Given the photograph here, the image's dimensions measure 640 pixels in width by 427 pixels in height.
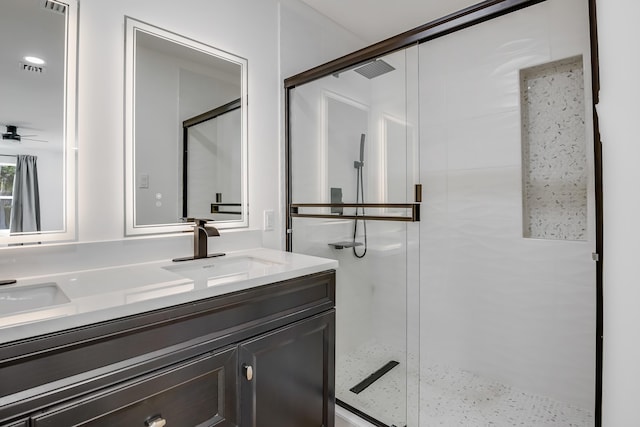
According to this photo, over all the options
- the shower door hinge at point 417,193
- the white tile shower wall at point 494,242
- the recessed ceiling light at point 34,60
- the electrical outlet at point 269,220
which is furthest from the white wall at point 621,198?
the white tile shower wall at point 494,242

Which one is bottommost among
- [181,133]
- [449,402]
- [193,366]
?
[449,402]

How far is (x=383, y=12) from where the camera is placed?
206cm

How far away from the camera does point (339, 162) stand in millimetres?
1754

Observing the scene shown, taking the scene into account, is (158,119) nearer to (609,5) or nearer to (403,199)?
(403,199)

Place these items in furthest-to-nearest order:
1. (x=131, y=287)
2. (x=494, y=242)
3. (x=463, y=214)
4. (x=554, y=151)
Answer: (x=463, y=214) < (x=494, y=242) < (x=554, y=151) < (x=131, y=287)

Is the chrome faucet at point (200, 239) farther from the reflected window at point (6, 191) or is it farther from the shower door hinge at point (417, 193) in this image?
the shower door hinge at point (417, 193)

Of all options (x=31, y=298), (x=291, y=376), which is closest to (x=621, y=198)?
(x=291, y=376)

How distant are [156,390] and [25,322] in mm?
347

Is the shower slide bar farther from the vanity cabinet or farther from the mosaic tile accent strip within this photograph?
the mosaic tile accent strip

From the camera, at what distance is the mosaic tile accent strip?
1745 mm

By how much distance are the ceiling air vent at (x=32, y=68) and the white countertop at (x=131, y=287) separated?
0.70 m

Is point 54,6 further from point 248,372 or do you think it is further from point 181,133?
point 248,372

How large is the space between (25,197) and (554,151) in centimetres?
240

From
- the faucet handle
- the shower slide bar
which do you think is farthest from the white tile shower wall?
the faucet handle
